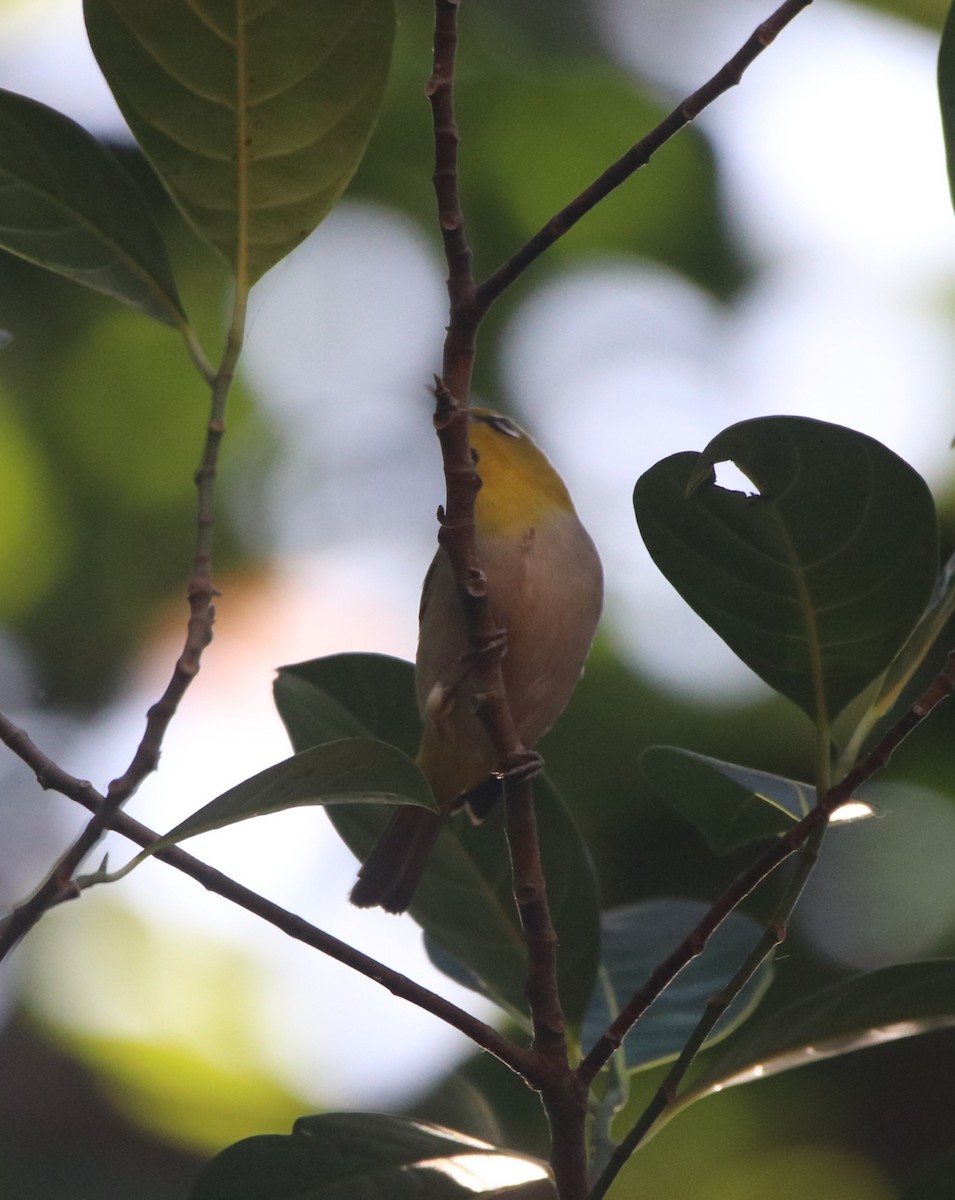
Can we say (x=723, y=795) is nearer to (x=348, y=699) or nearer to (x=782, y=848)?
(x=782, y=848)

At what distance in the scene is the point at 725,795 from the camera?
2086mm

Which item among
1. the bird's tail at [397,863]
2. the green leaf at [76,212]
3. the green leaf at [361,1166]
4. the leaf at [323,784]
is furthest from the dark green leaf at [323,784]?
the bird's tail at [397,863]

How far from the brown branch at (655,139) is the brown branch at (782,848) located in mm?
711

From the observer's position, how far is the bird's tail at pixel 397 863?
2891mm

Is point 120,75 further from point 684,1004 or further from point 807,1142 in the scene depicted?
point 807,1142

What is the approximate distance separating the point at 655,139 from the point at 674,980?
1.68 metres

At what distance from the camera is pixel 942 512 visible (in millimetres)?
4289

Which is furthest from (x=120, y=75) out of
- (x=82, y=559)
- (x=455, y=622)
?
(x=82, y=559)

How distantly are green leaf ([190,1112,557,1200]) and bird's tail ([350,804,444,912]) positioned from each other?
0.76m

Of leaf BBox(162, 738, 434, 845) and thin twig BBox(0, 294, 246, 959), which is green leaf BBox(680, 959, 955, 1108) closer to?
leaf BBox(162, 738, 434, 845)

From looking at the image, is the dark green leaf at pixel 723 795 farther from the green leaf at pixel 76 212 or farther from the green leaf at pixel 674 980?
the green leaf at pixel 76 212

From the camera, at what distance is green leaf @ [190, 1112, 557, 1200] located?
6.29 ft

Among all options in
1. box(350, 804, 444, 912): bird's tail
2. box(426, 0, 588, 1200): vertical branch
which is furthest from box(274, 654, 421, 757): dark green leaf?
box(426, 0, 588, 1200): vertical branch

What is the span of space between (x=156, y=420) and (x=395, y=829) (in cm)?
220
